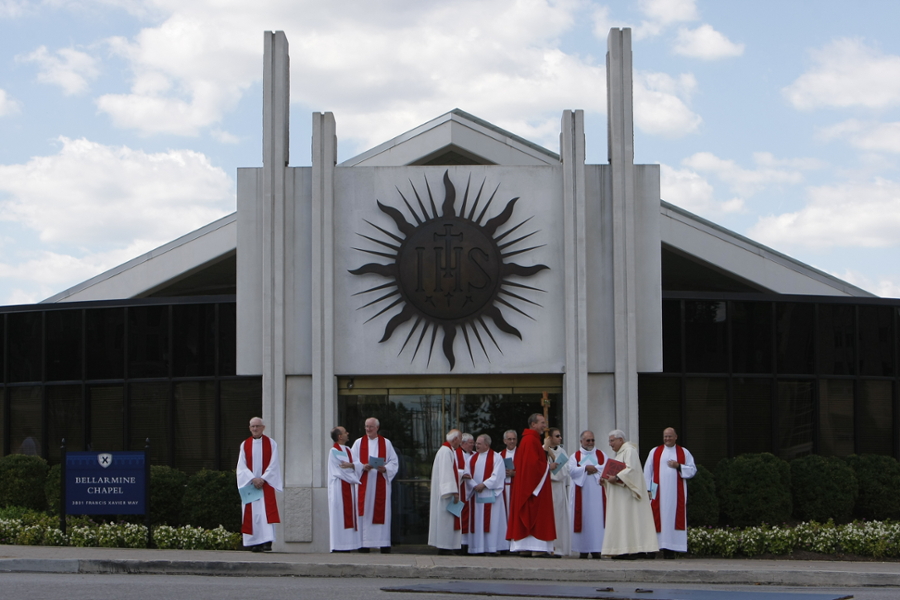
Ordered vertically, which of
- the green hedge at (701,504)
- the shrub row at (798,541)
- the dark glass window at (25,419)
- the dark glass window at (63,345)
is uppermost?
the dark glass window at (63,345)

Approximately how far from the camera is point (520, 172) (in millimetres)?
16703

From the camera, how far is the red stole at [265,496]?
15422 mm

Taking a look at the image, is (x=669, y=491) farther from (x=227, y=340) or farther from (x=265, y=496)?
(x=227, y=340)

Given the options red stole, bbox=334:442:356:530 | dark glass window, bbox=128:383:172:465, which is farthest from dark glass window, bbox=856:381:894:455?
dark glass window, bbox=128:383:172:465

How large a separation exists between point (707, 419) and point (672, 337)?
1.49 metres

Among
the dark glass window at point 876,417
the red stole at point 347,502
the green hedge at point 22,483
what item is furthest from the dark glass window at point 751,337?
the green hedge at point 22,483

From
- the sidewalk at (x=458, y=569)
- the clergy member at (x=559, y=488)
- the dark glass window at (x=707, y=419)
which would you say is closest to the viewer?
the sidewalk at (x=458, y=569)

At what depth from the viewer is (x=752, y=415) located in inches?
776

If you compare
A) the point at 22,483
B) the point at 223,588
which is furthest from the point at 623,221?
the point at 22,483

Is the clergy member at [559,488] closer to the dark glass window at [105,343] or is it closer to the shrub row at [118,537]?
the shrub row at [118,537]

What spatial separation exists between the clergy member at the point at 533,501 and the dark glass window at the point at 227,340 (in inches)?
259

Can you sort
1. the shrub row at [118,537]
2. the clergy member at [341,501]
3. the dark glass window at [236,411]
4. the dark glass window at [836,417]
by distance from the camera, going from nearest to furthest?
the clergy member at [341,501] < the shrub row at [118,537] < the dark glass window at [236,411] < the dark glass window at [836,417]

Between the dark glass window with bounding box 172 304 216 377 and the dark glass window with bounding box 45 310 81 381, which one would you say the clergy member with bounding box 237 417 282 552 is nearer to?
the dark glass window with bounding box 172 304 216 377

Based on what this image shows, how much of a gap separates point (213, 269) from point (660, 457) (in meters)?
10.8
